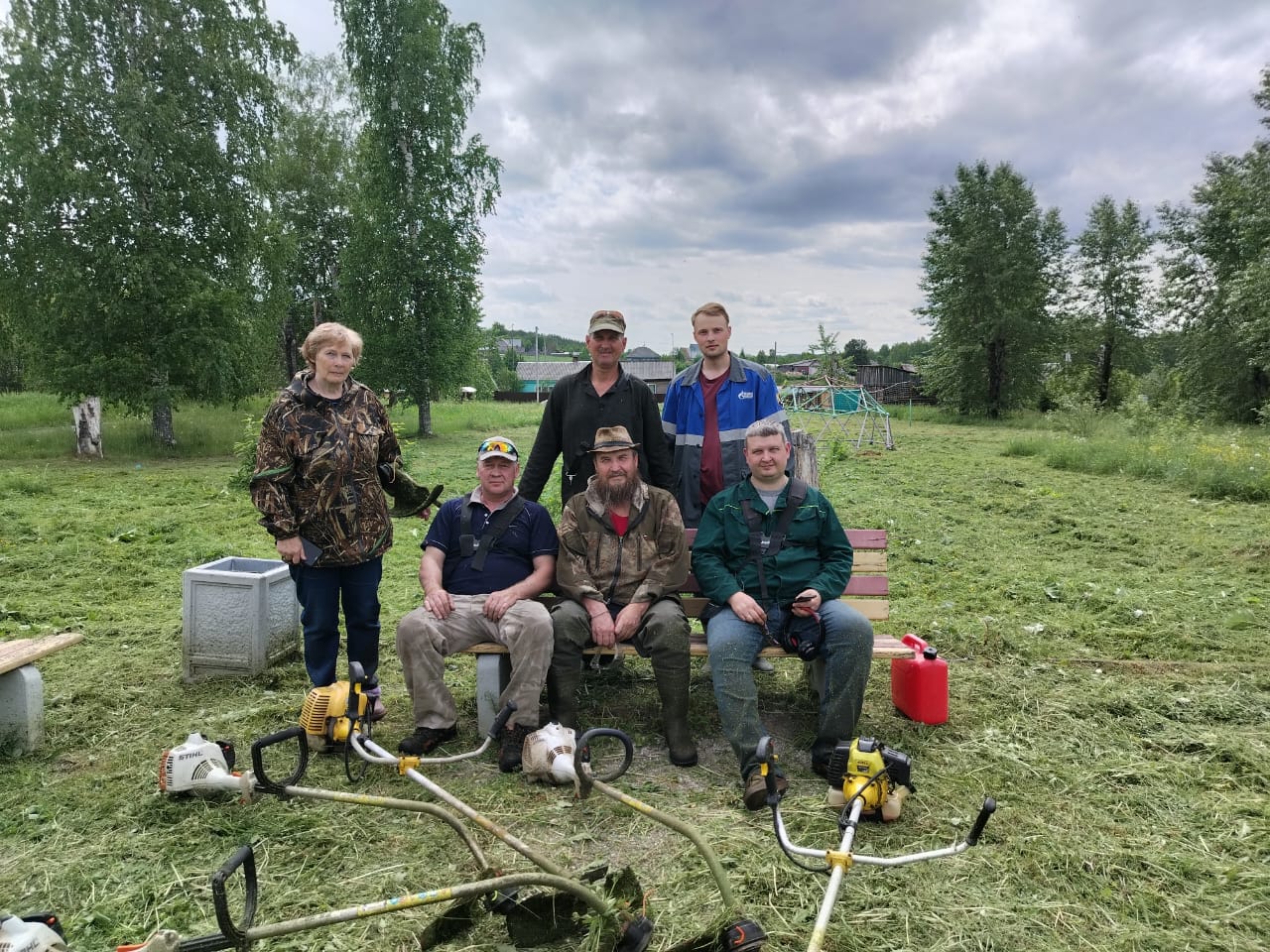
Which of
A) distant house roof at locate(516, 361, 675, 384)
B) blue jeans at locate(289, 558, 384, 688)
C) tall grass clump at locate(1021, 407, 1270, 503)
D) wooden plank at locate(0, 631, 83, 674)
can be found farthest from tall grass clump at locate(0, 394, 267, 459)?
distant house roof at locate(516, 361, 675, 384)

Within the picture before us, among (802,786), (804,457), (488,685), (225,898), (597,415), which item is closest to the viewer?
(225,898)

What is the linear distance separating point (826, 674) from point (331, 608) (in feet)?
8.53

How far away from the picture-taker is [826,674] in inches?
153

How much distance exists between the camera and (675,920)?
264cm

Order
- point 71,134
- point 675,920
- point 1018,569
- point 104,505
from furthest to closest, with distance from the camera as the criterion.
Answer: point 71,134, point 104,505, point 1018,569, point 675,920

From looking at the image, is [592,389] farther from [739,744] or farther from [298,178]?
[298,178]

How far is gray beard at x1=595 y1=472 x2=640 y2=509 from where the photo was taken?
418 centimetres

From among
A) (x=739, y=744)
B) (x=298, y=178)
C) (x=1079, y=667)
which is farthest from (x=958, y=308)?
(x=739, y=744)

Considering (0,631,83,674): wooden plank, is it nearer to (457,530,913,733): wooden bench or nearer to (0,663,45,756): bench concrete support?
(0,663,45,756): bench concrete support

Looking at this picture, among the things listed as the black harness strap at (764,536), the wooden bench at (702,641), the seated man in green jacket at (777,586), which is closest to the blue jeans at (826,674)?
the seated man in green jacket at (777,586)

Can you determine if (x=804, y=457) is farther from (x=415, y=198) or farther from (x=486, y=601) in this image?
(x=415, y=198)

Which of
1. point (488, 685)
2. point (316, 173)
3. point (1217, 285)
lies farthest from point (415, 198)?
point (1217, 285)

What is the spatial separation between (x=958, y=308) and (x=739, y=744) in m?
36.4

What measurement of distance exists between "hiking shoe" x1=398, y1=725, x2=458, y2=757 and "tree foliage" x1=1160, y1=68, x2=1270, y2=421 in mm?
28253
